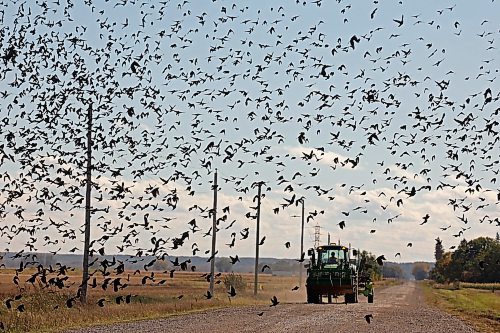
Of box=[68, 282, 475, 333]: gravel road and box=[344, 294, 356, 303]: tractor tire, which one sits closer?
box=[68, 282, 475, 333]: gravel road

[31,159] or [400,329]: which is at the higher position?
[31,159]

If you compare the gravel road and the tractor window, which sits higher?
the tractor window

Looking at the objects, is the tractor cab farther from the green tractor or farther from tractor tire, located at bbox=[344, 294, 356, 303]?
tractor tire, located at bbox=[344, 294, 356, 303]

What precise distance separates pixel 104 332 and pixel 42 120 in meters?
10.8

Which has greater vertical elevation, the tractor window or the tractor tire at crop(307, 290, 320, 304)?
the tractor window

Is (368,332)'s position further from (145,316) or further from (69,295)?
(69,295)

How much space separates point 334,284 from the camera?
50312 millimetres

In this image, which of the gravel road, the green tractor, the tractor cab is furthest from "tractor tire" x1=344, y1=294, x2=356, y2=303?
the gravel road

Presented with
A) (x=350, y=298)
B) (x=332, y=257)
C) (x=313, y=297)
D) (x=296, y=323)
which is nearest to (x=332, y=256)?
(x=332, y=257)

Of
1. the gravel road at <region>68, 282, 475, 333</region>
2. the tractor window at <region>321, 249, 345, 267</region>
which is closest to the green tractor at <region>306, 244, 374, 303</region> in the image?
the tractor window at <region>321, 249, 345, 267</region>

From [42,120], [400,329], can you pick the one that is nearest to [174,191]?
[42,120]

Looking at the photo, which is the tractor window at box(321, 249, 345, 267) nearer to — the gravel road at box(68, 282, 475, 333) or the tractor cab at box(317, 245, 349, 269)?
the tractor cab at box(317, 245, 349, 269)

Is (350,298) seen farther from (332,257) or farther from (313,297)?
(332,257)

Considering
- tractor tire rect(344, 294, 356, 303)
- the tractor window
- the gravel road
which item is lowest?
the gravel road
